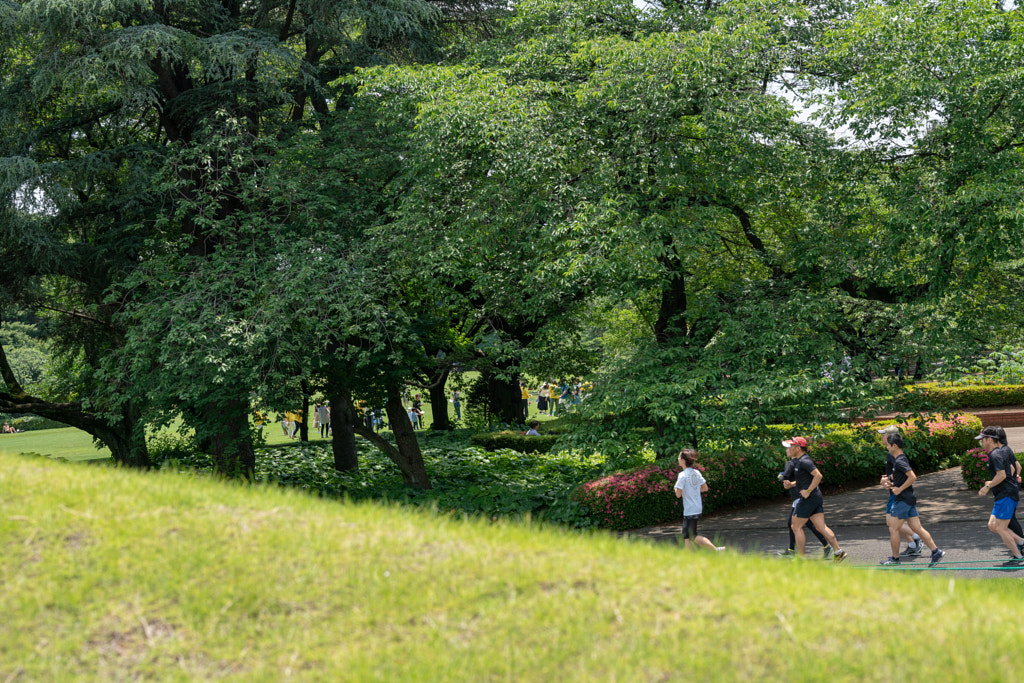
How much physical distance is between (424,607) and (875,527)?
9993 millimetres

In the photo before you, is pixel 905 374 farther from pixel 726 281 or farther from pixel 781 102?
pixel 781 102

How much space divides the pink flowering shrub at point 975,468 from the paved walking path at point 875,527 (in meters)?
0.25

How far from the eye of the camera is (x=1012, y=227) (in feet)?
35.8

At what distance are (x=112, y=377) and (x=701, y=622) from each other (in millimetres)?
13261

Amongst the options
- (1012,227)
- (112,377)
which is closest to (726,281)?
(1012,227)

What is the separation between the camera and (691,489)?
32.6ft

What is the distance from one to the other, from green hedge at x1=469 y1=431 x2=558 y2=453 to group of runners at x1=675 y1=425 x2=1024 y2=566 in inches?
433

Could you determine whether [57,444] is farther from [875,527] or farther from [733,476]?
[875,527]

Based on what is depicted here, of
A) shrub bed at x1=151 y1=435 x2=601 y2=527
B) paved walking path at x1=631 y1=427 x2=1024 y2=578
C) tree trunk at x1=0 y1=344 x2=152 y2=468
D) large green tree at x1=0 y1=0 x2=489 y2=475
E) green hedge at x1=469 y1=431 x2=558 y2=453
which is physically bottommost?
paved walking path at x1=631 y1=427 x2=1024 y2=578

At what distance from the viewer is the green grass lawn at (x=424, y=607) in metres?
4.39


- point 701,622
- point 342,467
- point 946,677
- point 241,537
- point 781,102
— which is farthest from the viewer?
point 342,467

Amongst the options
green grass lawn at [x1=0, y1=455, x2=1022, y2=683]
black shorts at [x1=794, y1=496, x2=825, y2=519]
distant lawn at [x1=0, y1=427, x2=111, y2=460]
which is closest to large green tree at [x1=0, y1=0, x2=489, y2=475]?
green grass lawn at [x1=0, y1=455, x2=1022, y2=683]

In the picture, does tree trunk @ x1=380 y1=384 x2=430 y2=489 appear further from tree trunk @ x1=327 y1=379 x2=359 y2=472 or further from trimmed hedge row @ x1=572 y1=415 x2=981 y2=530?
trimmed hedge row @ x1=572 y1=415 x2=981 y2=530

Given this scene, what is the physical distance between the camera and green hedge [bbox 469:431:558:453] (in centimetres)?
2122
